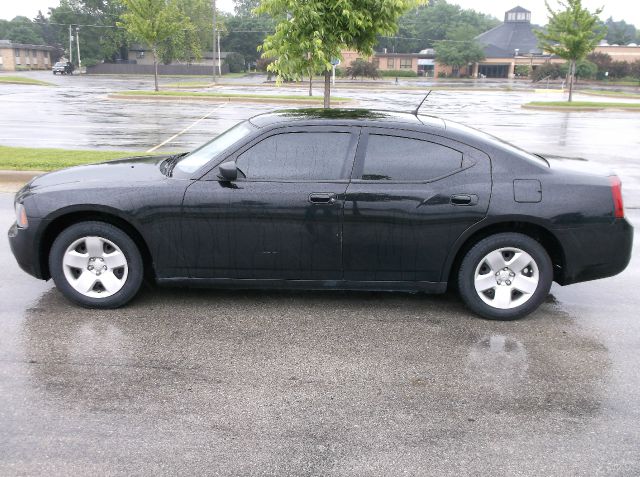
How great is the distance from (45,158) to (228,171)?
772cm

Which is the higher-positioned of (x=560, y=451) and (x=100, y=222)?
(x=100, y=222)

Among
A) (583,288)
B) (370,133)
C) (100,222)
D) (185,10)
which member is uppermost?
(185,10)

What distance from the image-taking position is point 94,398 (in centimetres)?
389

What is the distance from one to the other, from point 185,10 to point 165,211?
281ft

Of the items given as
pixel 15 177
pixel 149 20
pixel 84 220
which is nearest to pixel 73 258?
pixel 84 220

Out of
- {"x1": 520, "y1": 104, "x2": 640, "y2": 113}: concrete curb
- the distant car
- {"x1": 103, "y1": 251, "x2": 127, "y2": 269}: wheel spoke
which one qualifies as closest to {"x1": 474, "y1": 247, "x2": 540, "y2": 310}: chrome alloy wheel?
{"x1": 103, "y1": 251, "x2": 127, "y2": 269}: wheel spoke

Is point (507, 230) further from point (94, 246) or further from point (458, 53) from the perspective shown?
point (458, 53)

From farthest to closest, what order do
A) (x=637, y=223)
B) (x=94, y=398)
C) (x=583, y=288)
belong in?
(x=637, y=223), (x=583, y=288), (x=94, y=398)

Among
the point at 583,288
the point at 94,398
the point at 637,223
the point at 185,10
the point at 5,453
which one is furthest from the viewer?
the point at 185,10

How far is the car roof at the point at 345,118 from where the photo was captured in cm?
529

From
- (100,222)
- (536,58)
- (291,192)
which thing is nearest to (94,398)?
(100,222)

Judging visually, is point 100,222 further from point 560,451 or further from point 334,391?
point 560,451

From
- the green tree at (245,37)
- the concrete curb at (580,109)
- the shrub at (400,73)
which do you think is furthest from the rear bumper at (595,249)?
the green tree at (245,37)

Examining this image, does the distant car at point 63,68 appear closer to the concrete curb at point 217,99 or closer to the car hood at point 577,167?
the concrete curb at point 217,99
